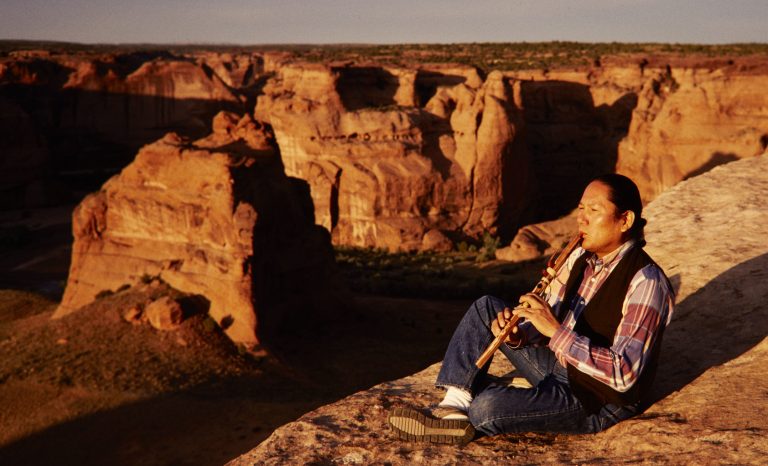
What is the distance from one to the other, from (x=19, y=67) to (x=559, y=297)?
177 ft

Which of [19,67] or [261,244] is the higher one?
[19,67]

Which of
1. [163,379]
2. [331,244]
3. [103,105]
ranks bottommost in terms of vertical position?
[163,379]

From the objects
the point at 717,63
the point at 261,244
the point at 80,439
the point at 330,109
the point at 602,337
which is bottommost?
the point at 80,439

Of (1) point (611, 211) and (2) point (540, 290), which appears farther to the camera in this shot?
(2) point (540, 290)

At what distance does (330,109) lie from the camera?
37.4 metres

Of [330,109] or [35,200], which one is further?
[35,200]

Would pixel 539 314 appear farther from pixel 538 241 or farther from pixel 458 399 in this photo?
pixel 538 241

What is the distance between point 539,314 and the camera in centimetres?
483

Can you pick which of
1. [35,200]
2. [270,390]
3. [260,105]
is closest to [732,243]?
[270,390]

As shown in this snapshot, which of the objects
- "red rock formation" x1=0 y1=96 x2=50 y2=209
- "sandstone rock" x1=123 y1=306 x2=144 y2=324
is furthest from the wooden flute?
"red rock formation" x1=0 y1=96 x2=50 y2=209

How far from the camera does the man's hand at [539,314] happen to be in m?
4.77

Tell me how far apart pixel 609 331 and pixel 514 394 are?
2.49 ft

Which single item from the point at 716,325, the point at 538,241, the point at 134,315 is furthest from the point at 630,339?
the point at 538,241

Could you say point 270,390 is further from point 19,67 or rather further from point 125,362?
point 19,67
